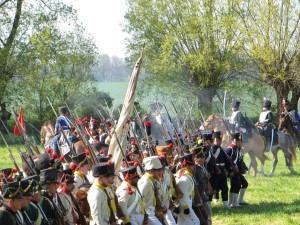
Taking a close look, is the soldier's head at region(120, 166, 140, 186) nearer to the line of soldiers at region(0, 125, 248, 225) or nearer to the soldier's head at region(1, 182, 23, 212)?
the line of soldiers at region(0, 125, 248, 225)

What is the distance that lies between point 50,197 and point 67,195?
0.49 meters

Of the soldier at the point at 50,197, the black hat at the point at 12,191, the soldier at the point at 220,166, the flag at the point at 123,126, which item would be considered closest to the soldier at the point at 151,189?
the flag at the point at 123,126

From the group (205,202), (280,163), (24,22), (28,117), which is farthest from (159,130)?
(24,22)

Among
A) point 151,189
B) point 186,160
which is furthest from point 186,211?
point 151,189

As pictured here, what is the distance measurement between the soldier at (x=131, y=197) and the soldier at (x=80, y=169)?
705 mm

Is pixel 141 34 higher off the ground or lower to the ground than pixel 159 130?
higher

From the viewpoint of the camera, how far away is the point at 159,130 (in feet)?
65.0

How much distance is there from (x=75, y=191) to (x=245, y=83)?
3198 cm

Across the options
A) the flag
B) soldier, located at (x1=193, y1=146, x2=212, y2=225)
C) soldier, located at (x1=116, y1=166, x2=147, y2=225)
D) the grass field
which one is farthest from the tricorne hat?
the grass field

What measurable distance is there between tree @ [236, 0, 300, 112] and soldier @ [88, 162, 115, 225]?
95.1ft

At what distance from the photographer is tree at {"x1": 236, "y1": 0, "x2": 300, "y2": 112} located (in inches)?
1431

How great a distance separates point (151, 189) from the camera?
9344 mm

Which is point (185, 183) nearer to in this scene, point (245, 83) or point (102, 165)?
point (102, 165)

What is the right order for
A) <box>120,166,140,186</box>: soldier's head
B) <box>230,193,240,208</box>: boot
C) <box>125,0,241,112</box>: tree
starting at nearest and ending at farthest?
<box>120,166,140,186</box>: soldier's head → <box>230,193,240,208</box>: boot → <box>125,0,241,112</box>: tree
